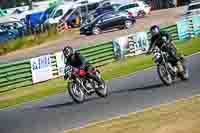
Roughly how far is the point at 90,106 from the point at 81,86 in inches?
48.1

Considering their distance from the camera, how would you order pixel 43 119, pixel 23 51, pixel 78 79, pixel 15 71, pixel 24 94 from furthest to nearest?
pixel 23 51 → pixel 15 71 → pixel 24 94 → pixel 78 79 → pixel 43 119

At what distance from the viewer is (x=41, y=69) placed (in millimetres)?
26500

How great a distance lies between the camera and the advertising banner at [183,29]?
110 feet

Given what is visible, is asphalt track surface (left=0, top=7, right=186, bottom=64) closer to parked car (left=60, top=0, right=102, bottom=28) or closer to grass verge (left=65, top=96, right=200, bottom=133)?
parked car (left=60, top=0, right=102, bottom=28)

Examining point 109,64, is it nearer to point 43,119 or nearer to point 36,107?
point 36,107

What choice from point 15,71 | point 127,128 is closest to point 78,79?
point 127,128

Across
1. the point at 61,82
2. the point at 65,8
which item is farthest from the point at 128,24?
the point at 61,82

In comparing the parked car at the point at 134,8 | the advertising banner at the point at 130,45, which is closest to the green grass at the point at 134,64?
the advertising banner at the point at 130,45

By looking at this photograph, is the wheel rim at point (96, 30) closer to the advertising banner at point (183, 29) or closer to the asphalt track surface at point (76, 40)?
the asphalt track surface at point (76, 40)

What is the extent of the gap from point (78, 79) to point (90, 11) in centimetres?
4082

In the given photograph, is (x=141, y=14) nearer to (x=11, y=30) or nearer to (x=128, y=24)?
(x=128, y=24)

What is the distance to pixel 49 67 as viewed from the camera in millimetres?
26719

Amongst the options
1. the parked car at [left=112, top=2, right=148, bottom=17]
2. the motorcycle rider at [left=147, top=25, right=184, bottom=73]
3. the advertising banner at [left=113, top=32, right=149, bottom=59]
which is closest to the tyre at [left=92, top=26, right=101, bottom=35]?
the parked car at [left=112, top=2, right=148, bottom=17]

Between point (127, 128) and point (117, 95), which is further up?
point (127, 128)
